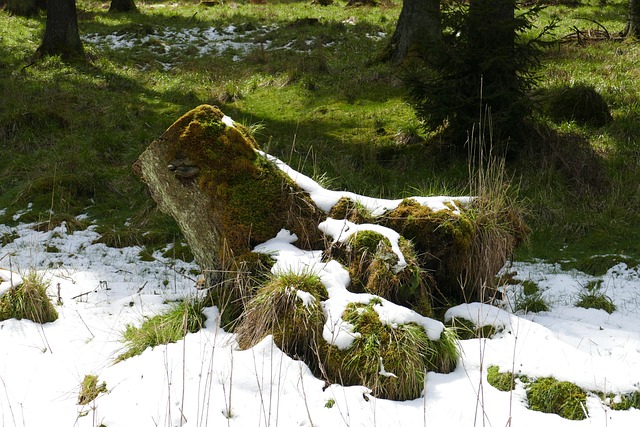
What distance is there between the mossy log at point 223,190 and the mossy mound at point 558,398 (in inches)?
76.5

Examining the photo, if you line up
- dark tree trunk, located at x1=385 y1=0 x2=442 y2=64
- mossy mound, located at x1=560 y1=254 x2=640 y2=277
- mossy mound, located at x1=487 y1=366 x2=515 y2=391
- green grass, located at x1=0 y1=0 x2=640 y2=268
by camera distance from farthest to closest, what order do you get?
1. dark tree trunk, located at x1=385 y1=0 x2=442 y2=64
2. green grass, located at x1=0 y1=0 x2=640 y2=268
3. mossy mound, located at x1=560 y1=254 x2=640 y2=277
4. mossy mound, located at x1=487 y1=366 x2=515 y2=391

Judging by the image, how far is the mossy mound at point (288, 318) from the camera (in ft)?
13.6

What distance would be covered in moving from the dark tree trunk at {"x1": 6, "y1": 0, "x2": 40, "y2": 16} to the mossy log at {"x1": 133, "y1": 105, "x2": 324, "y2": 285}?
1860 centimetres

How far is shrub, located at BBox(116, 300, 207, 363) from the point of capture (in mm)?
4309

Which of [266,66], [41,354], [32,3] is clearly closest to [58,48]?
[266,66]

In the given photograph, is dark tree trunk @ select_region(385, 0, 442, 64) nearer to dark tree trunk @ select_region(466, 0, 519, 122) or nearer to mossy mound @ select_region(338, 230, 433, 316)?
dark tree trunk @ select_region(466, 0, 519, 122)

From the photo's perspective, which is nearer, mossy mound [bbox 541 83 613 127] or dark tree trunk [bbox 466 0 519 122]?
dark tree trunk [bbox 466 0 519 122]

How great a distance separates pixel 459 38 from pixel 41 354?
23.1 feet

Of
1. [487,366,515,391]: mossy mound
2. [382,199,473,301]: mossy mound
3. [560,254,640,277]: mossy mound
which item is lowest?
[560,254,640,277]: mossy mound

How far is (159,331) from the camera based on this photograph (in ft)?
14.4

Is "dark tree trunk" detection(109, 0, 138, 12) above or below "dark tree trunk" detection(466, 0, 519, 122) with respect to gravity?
below

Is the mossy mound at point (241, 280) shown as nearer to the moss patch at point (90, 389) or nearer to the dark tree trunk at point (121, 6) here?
the moss patch at point (90, 389)

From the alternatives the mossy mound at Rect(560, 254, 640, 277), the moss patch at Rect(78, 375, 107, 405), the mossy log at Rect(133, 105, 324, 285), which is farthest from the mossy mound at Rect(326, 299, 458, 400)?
the mossy mound at Rect(560, 254, 640, 277)

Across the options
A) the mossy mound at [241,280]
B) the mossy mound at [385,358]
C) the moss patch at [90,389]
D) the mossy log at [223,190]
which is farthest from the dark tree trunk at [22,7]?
the mossy mound at [385,358]
